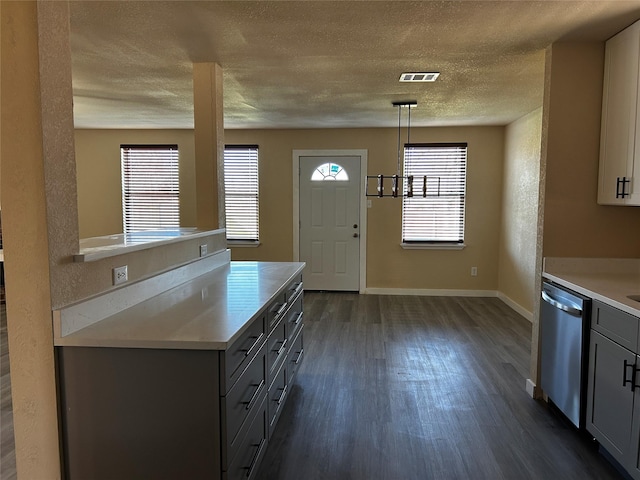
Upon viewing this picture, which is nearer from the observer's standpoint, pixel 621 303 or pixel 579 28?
pixel 621 303

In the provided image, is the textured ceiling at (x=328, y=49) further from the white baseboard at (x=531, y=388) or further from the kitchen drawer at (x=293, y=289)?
the white baseboard at (x=531, y=388)

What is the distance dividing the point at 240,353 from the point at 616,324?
1.79 m

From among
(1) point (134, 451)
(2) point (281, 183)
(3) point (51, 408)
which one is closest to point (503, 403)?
(1) point (134, 451)

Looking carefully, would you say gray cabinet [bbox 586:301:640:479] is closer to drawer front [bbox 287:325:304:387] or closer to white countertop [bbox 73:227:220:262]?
drawer front [bbox 287:325:304:387]

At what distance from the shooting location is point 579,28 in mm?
2539

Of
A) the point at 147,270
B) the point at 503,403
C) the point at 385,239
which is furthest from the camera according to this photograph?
the point at 385,239

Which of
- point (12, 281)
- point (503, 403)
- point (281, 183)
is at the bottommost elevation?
point (503, 403)

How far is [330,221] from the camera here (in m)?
6.23

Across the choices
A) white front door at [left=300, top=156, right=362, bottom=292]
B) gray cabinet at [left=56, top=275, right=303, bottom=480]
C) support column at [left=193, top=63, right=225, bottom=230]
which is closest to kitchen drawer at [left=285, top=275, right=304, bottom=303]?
support column at [left=193, top=63, right=225, bottom=230]

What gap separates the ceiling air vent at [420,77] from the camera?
11.1 ft

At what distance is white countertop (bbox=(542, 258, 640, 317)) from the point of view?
7.37ft

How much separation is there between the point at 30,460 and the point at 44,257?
798mm

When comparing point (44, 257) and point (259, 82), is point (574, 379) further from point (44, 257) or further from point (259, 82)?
point (259, 82)

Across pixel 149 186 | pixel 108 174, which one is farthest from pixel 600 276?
pixel 108 174
